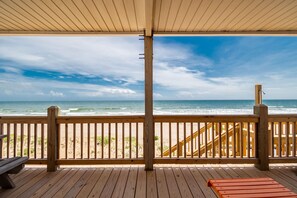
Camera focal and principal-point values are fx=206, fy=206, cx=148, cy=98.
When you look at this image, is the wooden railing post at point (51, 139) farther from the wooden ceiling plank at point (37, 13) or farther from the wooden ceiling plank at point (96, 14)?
the wooden ceiling plank at point (96, 14)

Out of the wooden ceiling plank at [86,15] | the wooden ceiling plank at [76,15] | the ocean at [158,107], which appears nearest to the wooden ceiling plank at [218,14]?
the wooden ceiling plank at [86,15]

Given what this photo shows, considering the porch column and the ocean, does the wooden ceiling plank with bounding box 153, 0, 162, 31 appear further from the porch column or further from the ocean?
the ocean

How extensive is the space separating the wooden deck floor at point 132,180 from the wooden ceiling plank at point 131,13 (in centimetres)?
233

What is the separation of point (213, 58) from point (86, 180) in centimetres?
2254

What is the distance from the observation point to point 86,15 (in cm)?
288

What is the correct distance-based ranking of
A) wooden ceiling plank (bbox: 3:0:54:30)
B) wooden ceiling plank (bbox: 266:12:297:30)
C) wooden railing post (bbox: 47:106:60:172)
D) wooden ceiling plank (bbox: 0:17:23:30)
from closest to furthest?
wooden ceiling plank (bbox: 3:0:54:30), wooden ceiling plank (bbox: 266:12:297:30), wooden ceiling plank (bbox: 0:17:23:30), wooden railing post (bbox: 47:106:60:172)

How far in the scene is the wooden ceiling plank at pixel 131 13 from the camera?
2.54 meters

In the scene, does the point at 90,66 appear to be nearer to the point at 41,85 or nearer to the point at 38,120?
the point at 41,85

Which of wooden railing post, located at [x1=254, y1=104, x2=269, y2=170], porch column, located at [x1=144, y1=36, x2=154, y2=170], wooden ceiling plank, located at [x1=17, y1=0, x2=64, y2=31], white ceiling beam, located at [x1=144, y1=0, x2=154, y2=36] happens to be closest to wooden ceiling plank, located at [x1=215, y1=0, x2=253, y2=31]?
white ceiling beam, located at [x1=144, y1=0, x2=154, y2=36]

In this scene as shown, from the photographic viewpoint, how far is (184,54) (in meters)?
22.4

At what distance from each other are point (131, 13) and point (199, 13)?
930mm

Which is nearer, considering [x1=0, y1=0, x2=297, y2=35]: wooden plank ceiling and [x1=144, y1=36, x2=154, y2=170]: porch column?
[x1=0, y1=0, x2=297, y2=35]: wooden plank ceiling

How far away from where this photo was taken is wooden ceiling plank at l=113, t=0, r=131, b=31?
2.54 meters

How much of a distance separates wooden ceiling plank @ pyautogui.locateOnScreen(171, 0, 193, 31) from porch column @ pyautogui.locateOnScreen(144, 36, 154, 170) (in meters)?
0.45
